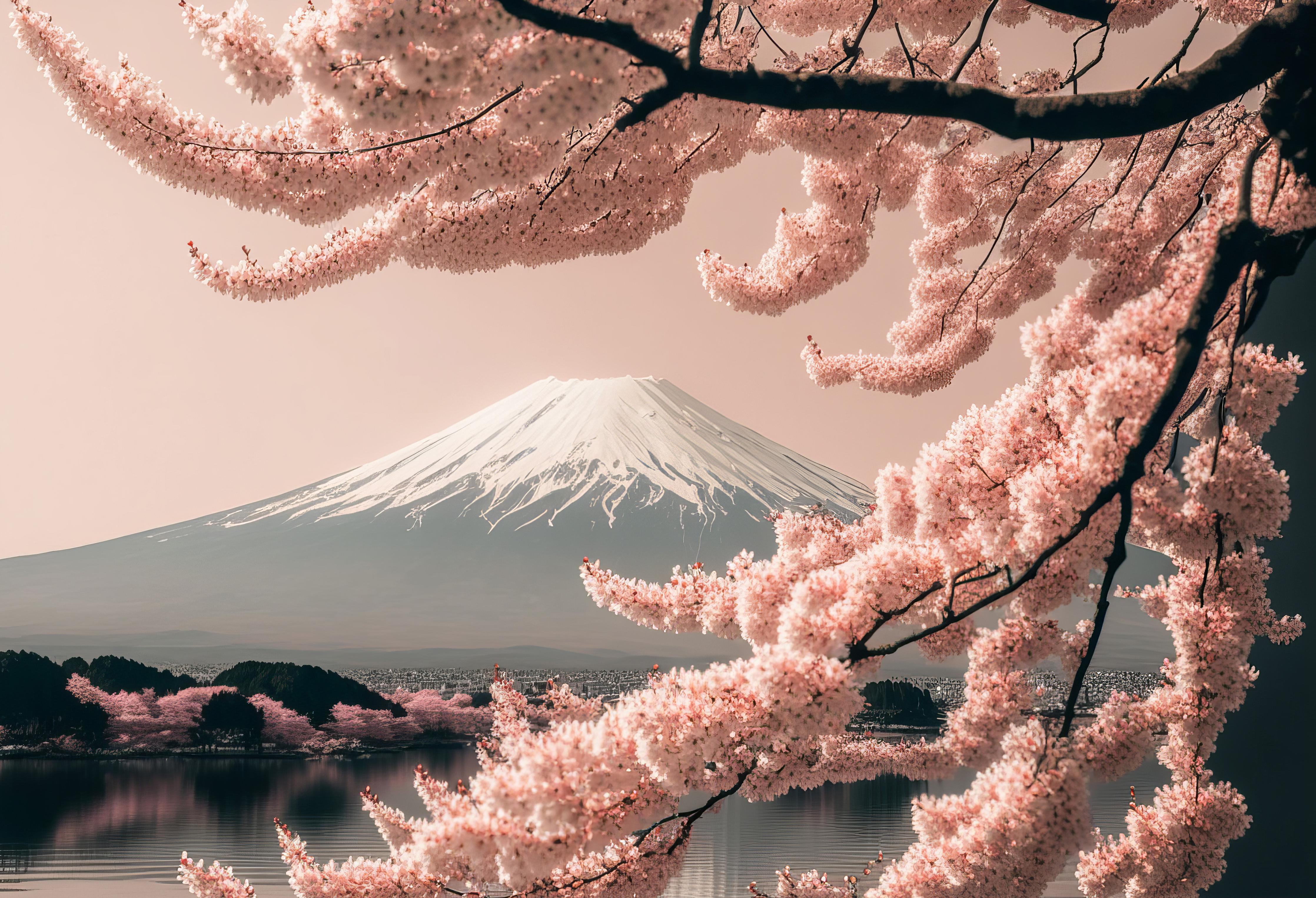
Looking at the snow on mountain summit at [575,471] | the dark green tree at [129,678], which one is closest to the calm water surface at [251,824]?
the dark green tree at [129,678]

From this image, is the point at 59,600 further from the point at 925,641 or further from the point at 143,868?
the point at 925,641

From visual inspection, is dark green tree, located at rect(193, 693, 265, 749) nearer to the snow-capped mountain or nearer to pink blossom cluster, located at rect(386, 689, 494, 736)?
pink blossom cluster, located at rect(386, 689, 494, 736)

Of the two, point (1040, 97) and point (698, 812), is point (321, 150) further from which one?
point (698, 812)

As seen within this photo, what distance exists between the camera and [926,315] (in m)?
4.74

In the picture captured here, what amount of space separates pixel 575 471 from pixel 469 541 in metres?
5.01

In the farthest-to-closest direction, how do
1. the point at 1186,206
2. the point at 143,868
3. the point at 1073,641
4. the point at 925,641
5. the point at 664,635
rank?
the point at 664,635
the point at 143,868
the point at 1186,206
the point at 1073,641
the point at 925,641

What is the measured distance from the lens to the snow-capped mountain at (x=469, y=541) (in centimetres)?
3036

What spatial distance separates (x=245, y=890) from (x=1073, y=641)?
2504mm

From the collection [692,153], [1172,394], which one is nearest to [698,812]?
[1172,394]

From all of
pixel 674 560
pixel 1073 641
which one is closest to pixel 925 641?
pixel 1073 641

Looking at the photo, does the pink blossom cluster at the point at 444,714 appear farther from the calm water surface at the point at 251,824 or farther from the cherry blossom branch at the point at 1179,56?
the cherry blossom branch at the point at 1179,56

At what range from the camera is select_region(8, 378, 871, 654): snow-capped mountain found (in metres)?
30.4

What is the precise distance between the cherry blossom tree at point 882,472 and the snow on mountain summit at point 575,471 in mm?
28639

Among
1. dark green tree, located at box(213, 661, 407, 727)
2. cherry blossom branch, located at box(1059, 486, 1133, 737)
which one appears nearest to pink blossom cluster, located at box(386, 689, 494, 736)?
dark green tree, located at box(213, 661, 407, 727)
